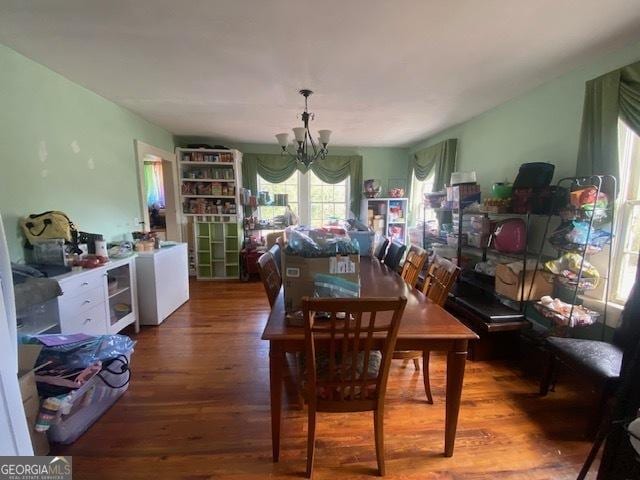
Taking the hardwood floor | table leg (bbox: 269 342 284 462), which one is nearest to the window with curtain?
the hardwood floor

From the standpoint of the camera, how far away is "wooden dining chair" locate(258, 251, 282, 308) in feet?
5.73

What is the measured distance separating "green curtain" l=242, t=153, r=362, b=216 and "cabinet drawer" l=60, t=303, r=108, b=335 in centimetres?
301

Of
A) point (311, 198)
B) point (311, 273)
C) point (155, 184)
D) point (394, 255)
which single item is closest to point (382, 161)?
point (311, 198)

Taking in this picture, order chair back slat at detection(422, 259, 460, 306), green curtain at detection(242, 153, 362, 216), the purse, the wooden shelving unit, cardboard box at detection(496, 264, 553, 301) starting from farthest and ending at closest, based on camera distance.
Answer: green curtain at detection(242, 153, 362, 216) < the wooden shelving unit < cardboard box at detection(496, 264, 553, 301) < the purse < chair back slat at detection(422, 259, 460, 306)

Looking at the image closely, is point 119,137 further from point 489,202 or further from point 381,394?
point 489,202

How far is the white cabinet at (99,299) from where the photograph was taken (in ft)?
6.31

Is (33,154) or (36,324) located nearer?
(36,324)

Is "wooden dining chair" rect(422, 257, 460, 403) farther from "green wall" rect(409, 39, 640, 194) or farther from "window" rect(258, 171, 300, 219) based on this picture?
"window" rect(258, 171, 300, 219)

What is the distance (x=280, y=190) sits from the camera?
16.5 feet

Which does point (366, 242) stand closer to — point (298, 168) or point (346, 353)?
point (346, 353)

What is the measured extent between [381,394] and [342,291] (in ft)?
1.66

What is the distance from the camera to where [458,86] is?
96.3 inches

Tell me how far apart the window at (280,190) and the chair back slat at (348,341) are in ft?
12.7

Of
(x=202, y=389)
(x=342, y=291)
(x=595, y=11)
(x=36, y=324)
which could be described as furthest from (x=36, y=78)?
(x=595, y=11)
